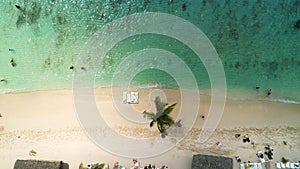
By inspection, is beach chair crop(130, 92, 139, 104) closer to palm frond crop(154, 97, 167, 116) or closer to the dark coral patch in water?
palm frond crop(154, 97, 167, 116)

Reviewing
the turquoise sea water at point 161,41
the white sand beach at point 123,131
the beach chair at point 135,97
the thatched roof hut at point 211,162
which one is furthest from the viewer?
the turquoise sea water at point 161,41

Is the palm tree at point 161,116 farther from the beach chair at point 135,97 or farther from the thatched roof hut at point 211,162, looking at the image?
the thatched roof hut at point 211,162

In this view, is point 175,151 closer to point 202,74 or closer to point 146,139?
point 146,139

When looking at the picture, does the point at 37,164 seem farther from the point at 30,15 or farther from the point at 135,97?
the point at 30,15

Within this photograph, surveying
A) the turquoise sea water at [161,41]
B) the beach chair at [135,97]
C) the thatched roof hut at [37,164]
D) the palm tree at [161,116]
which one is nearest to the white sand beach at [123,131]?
the beach chair at [135,97]

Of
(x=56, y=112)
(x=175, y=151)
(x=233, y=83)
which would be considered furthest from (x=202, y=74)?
(x=56, y=112)

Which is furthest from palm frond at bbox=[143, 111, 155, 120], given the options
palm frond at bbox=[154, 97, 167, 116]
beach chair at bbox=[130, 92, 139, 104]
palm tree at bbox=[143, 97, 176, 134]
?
beach chair at bbox=[130, 92, 139, 104]

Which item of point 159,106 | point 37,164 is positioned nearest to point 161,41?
point 159,106
